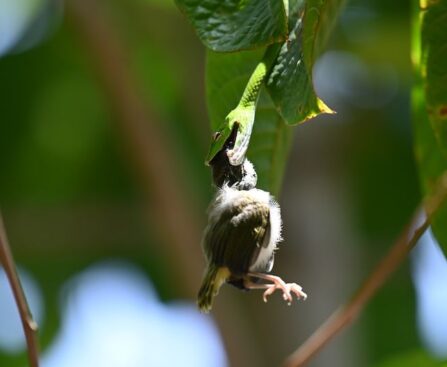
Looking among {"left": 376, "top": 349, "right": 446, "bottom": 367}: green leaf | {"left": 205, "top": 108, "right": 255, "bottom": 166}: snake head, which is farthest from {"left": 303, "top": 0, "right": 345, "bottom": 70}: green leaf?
{"left": 376, "top": 349, "right": 446, "bottom": 367}: green leaf

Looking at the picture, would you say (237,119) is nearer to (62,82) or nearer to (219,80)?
(219,80)

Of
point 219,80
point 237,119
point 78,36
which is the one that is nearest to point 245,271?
point 237,119

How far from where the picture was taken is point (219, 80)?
4.31ft

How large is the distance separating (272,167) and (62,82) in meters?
2.66

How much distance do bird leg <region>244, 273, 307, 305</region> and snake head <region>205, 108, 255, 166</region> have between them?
0.39 ft

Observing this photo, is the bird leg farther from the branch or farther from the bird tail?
the branch

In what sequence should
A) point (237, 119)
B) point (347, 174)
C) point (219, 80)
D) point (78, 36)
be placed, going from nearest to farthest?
point (237, 119), point (219, 80), point (78, 36), point (347, 174)

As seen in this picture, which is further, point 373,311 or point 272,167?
point 373,311

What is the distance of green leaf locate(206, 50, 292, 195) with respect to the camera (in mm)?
1282

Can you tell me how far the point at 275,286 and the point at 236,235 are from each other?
0.06 m

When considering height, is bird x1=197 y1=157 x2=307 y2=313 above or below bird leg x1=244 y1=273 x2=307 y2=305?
above

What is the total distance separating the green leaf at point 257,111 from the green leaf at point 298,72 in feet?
0.48

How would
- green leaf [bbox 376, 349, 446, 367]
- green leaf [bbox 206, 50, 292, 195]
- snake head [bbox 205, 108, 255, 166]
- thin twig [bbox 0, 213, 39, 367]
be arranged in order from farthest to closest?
green leaf [bbox 376, 349, 446, 367] → green leaf [bbox 206, 50, 292, 195] → thin twig [bbox 0, 213, 39, 367] → snake head [bbox 205, 108, 255, 166]

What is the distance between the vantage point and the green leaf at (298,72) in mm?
1053
